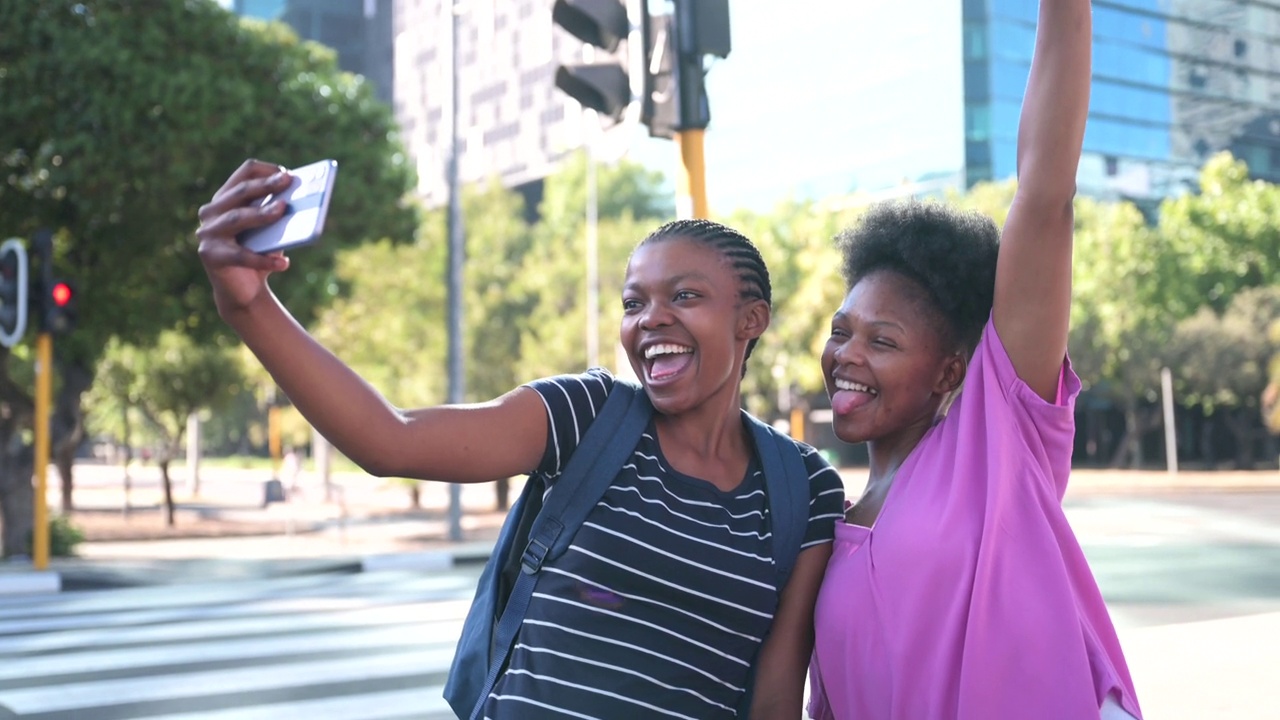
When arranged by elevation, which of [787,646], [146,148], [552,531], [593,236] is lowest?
[787,646]

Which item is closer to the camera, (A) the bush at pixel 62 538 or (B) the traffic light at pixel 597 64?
(B) the traffic light at pixel 597 64

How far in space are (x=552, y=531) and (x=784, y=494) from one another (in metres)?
0.40

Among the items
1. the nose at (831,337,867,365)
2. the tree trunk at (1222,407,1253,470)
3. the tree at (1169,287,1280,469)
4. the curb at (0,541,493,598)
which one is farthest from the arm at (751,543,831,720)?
the tree trunk at (1222,407,1253,470)

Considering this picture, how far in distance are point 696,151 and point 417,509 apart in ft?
75.1

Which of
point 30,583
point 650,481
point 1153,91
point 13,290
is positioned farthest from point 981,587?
point 1153,91

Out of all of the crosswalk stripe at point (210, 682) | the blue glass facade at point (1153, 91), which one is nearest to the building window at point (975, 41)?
the blue glass facade at point (1153, 91)

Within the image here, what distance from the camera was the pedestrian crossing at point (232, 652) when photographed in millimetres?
6551

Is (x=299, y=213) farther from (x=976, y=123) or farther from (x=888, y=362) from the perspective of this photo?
(x=976, y=123)

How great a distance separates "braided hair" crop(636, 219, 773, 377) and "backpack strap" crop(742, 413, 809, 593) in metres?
0.19

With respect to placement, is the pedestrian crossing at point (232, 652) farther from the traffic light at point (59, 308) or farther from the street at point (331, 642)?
the traffic light at point (59, 308)

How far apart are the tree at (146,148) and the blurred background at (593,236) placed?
44 millimetres

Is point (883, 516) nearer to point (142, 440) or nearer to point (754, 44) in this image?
point (754, 44)

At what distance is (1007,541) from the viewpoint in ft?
6.31

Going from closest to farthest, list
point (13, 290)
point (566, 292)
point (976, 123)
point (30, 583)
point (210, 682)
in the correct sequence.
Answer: point (210, 682)
point (30, 583)
point (13, 290)
point (566, 292)
point (976, 123)
